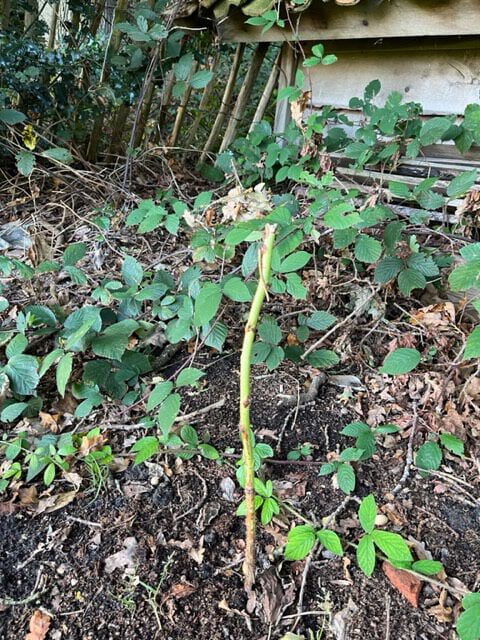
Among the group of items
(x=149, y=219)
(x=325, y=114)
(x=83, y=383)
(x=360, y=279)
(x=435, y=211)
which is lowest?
(x=83, y=383)

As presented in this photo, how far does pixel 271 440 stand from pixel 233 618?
22.9 inches

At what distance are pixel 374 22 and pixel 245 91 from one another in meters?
1.07

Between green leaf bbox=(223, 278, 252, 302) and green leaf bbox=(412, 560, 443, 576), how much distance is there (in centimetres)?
82

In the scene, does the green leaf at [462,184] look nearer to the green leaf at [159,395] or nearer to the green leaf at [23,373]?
the green leaf at [159,395]

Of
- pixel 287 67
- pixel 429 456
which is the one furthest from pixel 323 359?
pixel 287 67

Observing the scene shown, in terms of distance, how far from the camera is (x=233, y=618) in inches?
45.4

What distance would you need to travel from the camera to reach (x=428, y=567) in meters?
1.19

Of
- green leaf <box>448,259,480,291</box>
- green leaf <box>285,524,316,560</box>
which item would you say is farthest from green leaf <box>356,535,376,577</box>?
green leaf <box>448,259,480,291</box>

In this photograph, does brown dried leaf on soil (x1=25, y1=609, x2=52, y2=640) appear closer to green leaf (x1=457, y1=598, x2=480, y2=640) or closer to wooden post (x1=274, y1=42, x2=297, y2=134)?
green leaf (x1=457, y1=598, x2=480, y2=640)

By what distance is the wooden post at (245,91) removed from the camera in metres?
3.28

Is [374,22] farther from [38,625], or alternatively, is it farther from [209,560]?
[38,625]

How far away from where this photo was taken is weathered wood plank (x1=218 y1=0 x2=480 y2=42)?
2287 millimetres

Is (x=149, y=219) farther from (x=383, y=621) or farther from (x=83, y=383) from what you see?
(x=383, y=621)

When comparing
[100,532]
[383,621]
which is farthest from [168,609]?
[383,621]
